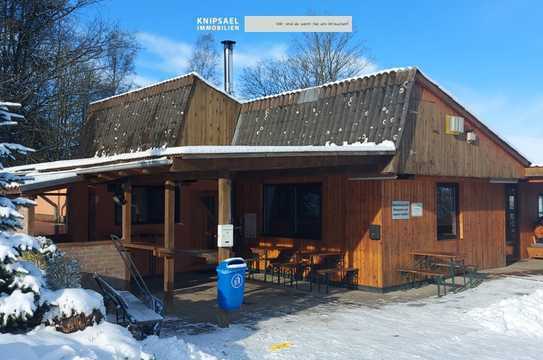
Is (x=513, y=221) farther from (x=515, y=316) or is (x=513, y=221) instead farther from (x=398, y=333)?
(x=398, y=333)

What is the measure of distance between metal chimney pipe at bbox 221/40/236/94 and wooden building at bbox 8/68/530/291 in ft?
19.4

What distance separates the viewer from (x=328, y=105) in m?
13.1

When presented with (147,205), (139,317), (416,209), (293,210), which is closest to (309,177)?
(293,210)

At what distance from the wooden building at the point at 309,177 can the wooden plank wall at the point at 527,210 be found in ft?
2.90

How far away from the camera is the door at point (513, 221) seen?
58.9 ft

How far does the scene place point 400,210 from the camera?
40.0 ft

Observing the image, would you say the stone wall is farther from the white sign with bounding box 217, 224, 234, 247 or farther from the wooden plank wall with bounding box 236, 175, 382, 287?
the wooden plank wall with bounding box 236, 175, 382, 287

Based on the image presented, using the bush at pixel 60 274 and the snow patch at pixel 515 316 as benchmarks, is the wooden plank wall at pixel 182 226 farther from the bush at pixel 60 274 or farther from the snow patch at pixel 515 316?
the snow patch at pixel 515 316

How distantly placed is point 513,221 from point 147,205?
12.1 m

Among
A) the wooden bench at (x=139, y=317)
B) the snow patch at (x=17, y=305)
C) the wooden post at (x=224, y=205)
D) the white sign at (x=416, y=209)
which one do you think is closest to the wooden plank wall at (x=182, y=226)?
the wooden bench at (x=139, y=317)

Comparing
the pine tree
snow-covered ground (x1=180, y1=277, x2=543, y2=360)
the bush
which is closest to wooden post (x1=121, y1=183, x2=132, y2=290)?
the bush

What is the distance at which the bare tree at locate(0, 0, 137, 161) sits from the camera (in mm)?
20047

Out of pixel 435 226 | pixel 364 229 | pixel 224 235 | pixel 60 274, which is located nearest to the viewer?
pixel 60 274

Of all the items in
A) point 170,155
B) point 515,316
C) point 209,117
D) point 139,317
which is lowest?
point 515,316
